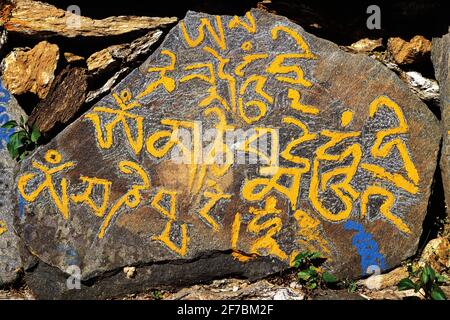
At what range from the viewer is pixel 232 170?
4.50 m

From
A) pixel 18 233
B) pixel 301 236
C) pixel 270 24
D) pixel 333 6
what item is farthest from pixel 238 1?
pixel 18 233

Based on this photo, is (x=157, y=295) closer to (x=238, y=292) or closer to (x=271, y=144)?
(x=238, y=292)

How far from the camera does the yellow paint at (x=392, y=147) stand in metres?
4.48

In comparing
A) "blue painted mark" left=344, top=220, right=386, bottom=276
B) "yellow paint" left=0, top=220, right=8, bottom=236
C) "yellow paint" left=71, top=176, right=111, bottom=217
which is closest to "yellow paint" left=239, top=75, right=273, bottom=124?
"blue painted mark" left=344, top=220, right=386, bottom=276

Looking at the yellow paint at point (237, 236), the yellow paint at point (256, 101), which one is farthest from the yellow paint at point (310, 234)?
the yellow paint at point (256, 101)

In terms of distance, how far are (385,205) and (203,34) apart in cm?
178

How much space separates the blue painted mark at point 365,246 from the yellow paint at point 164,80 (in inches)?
62.8

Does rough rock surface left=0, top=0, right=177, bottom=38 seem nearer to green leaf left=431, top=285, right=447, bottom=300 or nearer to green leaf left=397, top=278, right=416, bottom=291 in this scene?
green leaf left=397, top=278, right=416, bottom=291

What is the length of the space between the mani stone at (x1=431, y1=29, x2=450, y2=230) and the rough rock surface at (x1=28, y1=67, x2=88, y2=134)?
2556mm

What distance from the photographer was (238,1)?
15.4ft

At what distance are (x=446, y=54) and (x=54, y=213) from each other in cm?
299

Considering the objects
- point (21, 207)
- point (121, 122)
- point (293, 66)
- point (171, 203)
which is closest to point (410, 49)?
point (293, 66)

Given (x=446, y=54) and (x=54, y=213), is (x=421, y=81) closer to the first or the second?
(x=446, y=54)

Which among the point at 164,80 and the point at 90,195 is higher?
the point at 164,80
